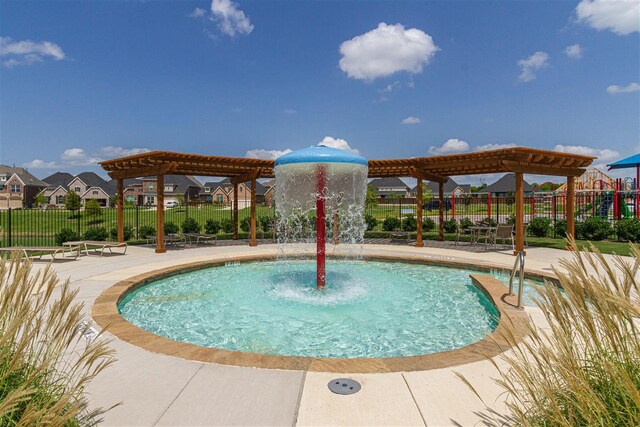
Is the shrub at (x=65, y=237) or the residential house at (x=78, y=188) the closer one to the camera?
the shrub at (x=65, y=237)

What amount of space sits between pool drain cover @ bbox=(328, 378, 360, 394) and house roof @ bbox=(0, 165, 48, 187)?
75112 millimetres

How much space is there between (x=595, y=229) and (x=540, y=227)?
1988 mm

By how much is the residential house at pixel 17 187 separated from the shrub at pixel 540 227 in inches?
2664

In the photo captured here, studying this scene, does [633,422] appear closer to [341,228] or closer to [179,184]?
[341,228]

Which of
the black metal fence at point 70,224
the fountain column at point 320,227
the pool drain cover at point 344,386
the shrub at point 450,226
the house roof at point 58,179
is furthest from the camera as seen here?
the house roof at point 58,179

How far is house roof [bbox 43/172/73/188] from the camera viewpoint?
223 ft

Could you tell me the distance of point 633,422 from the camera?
1552 mm

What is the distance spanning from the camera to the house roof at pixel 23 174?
192ft

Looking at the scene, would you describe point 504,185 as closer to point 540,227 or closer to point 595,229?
point 540,227

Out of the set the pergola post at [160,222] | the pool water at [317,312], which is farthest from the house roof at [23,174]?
the pool water at [317,312]

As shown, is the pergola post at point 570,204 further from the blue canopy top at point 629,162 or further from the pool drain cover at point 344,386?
the pool drain cover at point 344,386

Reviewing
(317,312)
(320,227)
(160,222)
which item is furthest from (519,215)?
(160,222)

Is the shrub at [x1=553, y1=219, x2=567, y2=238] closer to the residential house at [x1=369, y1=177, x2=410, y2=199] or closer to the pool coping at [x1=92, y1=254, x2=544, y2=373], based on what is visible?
the pool coping at [x1=92, y1=254, x2=544, y2=373]

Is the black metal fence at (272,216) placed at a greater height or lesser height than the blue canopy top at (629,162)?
lesser
